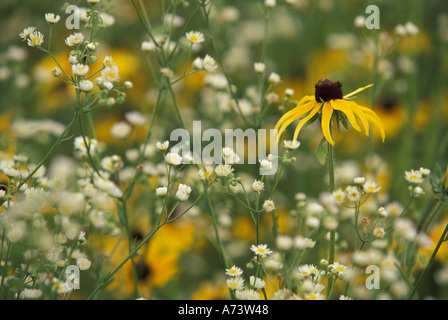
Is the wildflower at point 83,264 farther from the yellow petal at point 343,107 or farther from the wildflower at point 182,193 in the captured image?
the yellow petal at point 343,107

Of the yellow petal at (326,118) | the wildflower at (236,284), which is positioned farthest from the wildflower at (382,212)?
the wildflower at (236,284)

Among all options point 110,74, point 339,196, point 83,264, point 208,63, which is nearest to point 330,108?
point 339,196

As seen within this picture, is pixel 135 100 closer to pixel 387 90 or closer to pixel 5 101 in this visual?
pixel 5 101

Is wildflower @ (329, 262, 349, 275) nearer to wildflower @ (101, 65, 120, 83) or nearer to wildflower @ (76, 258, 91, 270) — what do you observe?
wildflower @ (76, 258, 91, 270)

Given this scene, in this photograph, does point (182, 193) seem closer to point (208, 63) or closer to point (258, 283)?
point (258, 283)

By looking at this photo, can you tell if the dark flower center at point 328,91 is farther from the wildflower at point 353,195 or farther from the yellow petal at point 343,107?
the wildflower at point 353,195

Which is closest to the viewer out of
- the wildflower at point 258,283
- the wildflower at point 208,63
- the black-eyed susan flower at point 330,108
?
the wildflower at point 258,283

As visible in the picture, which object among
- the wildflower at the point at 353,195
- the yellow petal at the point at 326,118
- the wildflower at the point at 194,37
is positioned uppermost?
the wildflower at the point at 194,37

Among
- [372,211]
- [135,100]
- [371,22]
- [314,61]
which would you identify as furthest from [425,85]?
[135,100]

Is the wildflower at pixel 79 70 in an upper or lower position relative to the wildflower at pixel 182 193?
upper

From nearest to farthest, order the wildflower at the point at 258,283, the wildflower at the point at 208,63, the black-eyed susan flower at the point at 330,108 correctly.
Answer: the wildflower at the point at 258,283 → the black-eyed susan flower at the point at 330,108 → the wildflower at the point at 208,63

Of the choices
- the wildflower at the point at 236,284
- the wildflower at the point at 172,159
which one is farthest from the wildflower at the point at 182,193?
the wildflower at the point at 236,284

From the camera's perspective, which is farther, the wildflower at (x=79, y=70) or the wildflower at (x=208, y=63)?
the wildflower at (x=208, y=63)
